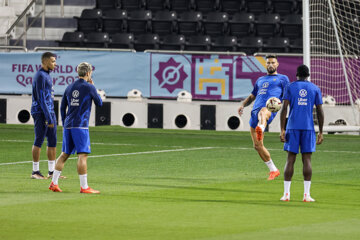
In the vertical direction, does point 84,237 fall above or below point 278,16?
below

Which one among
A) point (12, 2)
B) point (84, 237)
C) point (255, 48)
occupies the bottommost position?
point (84, 237)

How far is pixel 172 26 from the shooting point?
32344 millimetres

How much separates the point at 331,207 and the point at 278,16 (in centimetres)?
2168

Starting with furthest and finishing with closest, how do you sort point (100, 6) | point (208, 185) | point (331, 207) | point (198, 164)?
point (100, 6) → point (198, 164) → point (208, 185) → point (331, 207)

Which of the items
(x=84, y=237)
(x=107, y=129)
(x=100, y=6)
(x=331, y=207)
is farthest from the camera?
(x=100, y=6)

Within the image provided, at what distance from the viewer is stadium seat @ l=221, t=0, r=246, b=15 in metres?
33.4

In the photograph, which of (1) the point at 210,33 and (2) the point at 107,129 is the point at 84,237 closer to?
(2) the point at 107,129

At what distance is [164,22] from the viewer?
32.5 metres

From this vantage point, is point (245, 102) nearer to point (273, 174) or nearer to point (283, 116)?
point (273, 174)

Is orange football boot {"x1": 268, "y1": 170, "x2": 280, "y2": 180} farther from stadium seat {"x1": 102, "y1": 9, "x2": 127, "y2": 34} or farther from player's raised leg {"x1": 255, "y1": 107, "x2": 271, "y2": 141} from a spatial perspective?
stadium seat {"x1": 102, "y1": 9, "x2": 127, "y2": 34}

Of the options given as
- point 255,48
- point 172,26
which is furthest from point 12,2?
point 255,48

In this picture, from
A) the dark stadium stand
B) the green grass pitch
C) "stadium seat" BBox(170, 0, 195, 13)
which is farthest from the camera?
"stadium seat" BBox(170, 0, 195, 13)

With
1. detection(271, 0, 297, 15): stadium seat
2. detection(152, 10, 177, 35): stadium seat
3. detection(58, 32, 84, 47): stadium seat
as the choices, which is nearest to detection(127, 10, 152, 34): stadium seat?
detection(152, 10, 177, 35): stadium seat

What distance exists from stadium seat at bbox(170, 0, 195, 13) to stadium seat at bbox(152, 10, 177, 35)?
1.07 metres
